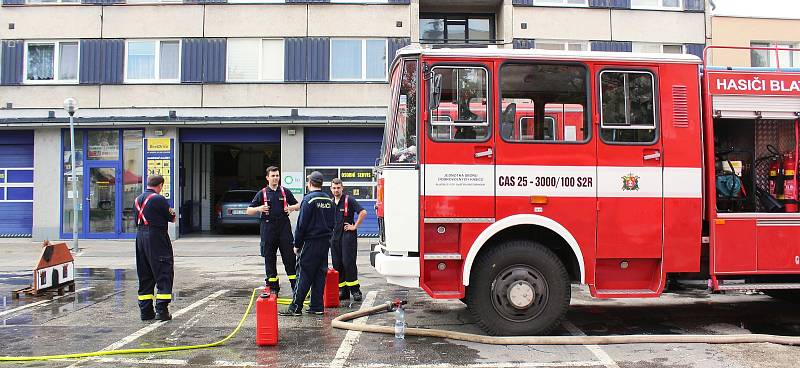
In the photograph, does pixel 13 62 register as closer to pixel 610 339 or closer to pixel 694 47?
pixel 610 339

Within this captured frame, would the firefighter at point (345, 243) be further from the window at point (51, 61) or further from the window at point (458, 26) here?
the window at point (51, 61)

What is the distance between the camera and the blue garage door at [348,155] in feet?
60.6

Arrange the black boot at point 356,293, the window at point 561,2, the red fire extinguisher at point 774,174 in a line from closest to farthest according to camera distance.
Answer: the red fire extinguisher at point 774,174 < the black boot at point 356,293 < the window at point 561,2

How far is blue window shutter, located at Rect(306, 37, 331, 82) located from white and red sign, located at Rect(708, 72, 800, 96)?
13.4 metres

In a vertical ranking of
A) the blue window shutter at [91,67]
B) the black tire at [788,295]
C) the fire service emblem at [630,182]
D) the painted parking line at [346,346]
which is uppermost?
the blue window shutter at [91,67]

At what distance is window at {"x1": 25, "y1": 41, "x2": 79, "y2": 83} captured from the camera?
18.5 metres

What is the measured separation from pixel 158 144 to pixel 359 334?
1417 cm

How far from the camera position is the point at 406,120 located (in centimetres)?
605

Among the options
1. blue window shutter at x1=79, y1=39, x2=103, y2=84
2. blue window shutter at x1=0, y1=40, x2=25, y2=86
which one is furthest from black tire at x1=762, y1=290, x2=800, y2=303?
blue window shutter at x1=0, y1=40, x2=25, y2=86

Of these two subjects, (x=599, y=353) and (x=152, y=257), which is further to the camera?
(x=152, y=257)

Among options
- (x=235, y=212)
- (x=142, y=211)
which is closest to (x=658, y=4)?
(x=235, y=212)

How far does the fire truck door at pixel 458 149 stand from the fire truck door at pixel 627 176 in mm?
1180

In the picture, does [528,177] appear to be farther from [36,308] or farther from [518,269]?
[36,308]

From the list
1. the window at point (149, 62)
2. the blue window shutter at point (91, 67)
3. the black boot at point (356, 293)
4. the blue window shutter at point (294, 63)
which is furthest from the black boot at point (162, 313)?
the blue window shutter at point (91, 67)
